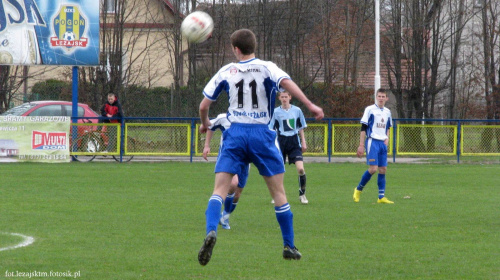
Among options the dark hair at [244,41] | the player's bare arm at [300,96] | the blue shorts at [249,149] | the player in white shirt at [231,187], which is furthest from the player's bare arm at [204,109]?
the player in white shirt at [231,187]

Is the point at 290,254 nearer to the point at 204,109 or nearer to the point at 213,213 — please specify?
the point at 213,213

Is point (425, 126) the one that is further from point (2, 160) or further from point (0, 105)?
point (0, 105)

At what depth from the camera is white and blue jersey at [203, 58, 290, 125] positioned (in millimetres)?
6094

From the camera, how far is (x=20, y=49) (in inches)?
862

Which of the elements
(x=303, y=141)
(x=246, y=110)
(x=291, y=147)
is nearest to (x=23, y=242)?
(x=246, y=110)

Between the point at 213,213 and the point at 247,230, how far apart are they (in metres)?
2.85

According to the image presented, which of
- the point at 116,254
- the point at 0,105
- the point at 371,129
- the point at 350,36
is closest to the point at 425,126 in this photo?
the point at 350,36

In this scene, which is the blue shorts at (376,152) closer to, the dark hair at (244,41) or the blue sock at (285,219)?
the blue sock at (285,219)

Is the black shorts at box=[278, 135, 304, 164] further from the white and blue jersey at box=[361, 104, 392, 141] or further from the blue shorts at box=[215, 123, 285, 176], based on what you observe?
the blue shorts at box=[215, 123, 285, 176]

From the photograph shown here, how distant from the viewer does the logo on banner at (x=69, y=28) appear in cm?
2202

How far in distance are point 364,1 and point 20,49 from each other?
45.7 feet

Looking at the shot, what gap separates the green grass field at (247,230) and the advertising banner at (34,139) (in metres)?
4.41

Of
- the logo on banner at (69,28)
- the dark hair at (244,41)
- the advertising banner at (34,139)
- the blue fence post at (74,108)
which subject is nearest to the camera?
the dark hair at (244,41)

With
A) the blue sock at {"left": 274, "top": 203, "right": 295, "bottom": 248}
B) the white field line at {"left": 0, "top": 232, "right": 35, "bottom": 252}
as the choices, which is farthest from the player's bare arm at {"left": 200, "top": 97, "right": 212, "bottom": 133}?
the white field line at {"left": 0, "top": 232, "right": 35, "bottom": 252}
